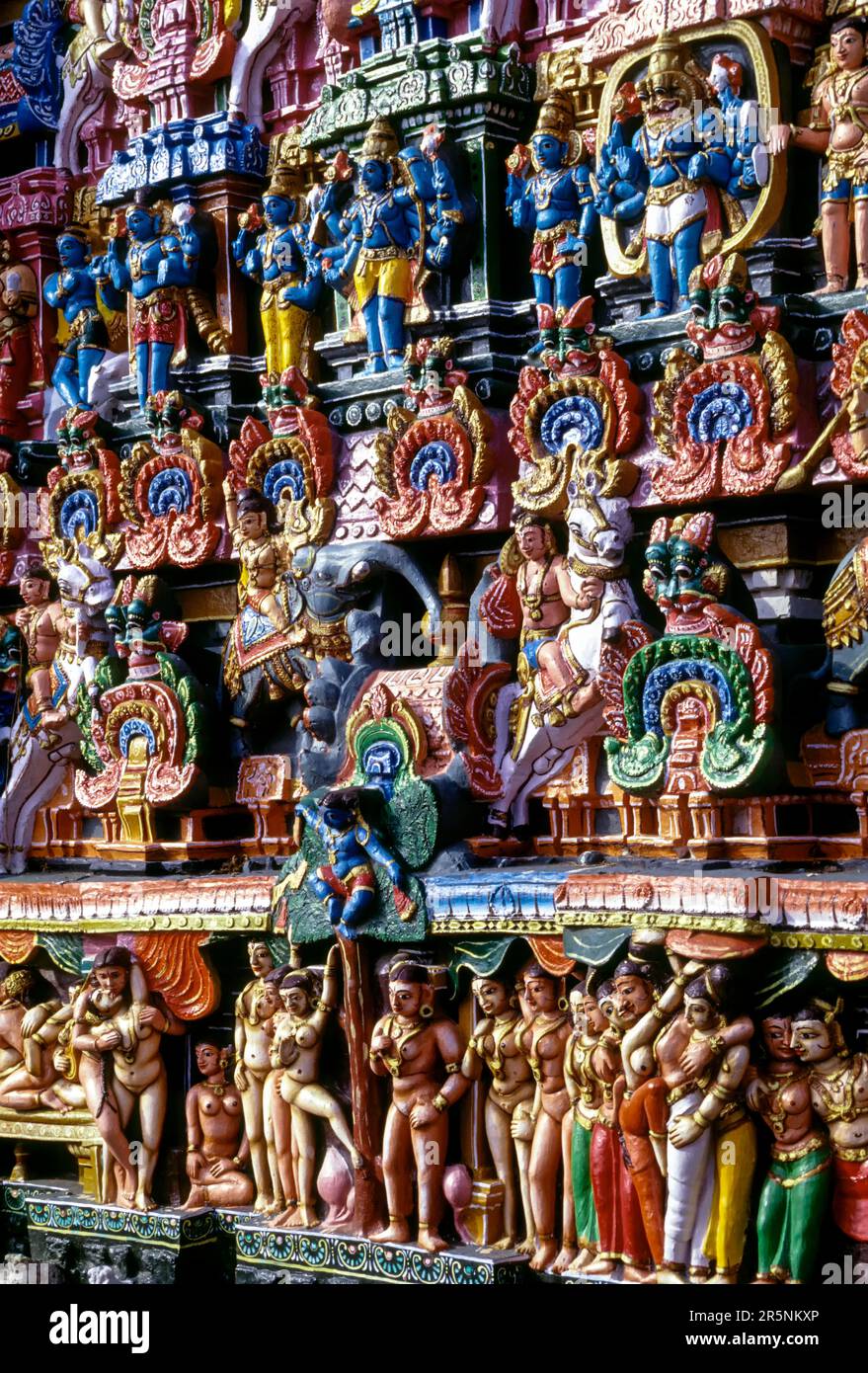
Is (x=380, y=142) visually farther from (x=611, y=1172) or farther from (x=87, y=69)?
(x=611, y=1172)

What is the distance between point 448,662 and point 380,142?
2156 millimetres

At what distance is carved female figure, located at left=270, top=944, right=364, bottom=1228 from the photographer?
10.3 metres

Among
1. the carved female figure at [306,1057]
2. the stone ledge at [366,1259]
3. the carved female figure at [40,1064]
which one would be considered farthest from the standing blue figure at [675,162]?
the carved female figure at [40,1064]

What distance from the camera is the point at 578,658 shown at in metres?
9.97

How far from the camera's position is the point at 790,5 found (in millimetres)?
9648

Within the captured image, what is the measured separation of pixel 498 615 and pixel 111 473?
241 centimetres

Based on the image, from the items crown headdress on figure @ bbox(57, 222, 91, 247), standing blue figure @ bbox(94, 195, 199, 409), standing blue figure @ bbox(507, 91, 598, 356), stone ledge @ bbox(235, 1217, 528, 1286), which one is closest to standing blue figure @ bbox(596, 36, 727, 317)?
standing blue figure @ bbox(507, 91, 598, 356)

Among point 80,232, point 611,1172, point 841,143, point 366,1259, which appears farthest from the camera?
point 80,232

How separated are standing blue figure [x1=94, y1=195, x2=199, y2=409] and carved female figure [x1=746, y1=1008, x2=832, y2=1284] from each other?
445cm

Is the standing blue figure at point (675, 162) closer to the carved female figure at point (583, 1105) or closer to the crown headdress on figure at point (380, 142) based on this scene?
the crown headdress on figure at point (380, 142)

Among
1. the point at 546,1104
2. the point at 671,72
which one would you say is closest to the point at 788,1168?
the point at 546,1104

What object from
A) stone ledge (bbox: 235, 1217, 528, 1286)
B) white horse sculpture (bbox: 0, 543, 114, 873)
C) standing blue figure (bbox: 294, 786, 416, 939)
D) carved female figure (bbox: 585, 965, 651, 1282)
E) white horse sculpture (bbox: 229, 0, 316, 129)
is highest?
white horse sculpture (bbox: 229, 0, 316, 129)

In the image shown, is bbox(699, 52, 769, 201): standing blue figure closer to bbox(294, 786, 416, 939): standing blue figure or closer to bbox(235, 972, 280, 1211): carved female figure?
bbox(294, 786, 416, 939): standing blue figure

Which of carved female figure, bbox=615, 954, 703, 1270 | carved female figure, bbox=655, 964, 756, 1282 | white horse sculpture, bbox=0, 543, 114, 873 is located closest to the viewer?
carved female figure, bbox=655, 964, 756, 1282
